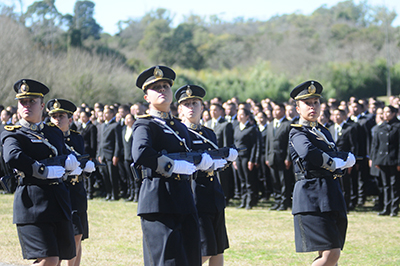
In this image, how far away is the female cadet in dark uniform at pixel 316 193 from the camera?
202 inches

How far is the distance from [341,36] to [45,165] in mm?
57941

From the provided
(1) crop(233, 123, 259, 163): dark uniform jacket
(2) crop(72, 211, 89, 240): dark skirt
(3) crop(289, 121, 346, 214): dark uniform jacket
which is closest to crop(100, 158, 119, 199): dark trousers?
(1) crop(233, 123, 259, 163): dark uniform jacket

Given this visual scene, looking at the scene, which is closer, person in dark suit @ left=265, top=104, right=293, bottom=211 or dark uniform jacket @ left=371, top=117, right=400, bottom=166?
dark uniform jacket @ left=371, top=117, right=400, bottom=166

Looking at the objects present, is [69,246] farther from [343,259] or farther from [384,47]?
[384,47]

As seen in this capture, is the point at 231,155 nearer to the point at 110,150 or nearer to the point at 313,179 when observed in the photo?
the point at 313,179

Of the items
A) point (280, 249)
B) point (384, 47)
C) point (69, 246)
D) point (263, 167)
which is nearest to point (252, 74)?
point (384, 47)

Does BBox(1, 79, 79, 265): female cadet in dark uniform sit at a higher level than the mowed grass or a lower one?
higher

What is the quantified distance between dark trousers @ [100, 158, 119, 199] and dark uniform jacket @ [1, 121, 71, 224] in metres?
8.69

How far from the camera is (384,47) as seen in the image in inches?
2120

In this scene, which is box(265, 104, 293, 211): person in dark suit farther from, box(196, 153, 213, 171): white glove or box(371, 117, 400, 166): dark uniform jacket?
box(196, 153, 213, 171): white glove

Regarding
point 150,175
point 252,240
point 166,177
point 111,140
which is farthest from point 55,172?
point 111,140

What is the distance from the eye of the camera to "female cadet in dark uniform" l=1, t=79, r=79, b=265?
4684 millimetres

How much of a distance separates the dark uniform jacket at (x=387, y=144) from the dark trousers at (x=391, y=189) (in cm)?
16

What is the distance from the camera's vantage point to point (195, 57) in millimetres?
56531
